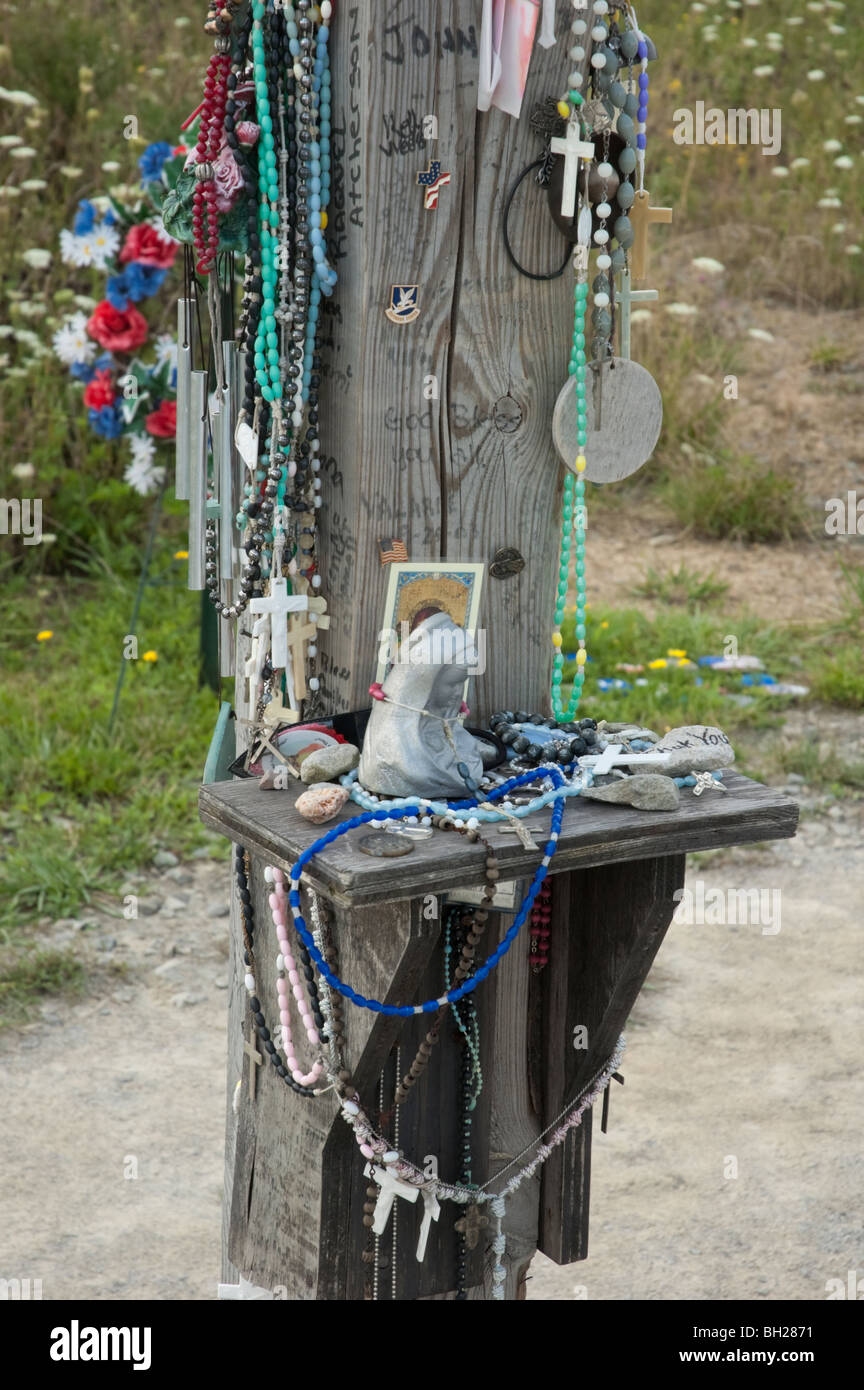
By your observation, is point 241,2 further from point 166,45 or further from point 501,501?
point 166,45

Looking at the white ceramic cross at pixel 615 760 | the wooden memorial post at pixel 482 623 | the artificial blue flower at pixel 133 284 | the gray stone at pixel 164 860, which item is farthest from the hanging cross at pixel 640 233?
the artificial blue flower at pixel 133 284

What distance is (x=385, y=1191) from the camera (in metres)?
2.08

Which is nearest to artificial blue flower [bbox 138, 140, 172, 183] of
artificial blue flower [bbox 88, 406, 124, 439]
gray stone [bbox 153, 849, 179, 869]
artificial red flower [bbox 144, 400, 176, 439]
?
artificial red flower [bbox 144, 400, 176, 439]

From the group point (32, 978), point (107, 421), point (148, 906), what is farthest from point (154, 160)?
point (32, 978)

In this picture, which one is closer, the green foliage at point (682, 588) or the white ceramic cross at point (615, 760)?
the white ceramic cross at point (615, 760)


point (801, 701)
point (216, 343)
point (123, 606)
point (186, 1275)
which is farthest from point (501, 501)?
point (123, 606)

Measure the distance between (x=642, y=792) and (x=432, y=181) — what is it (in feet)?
2.51

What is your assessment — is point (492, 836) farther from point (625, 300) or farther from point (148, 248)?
point (148, 248)

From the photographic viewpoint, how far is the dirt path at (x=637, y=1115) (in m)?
3.21

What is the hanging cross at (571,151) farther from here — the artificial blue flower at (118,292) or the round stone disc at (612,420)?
the artificial blue flower at (118,292)

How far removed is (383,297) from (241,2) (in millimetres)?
419

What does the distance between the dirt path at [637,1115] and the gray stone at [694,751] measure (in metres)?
1.63

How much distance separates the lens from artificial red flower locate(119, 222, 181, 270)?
4.73 m

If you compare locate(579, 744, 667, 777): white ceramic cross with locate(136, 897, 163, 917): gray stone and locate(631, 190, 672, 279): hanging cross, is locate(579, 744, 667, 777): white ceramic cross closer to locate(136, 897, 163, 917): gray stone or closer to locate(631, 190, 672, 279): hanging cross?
locate(631, 190, 672, 279): hanging cross
